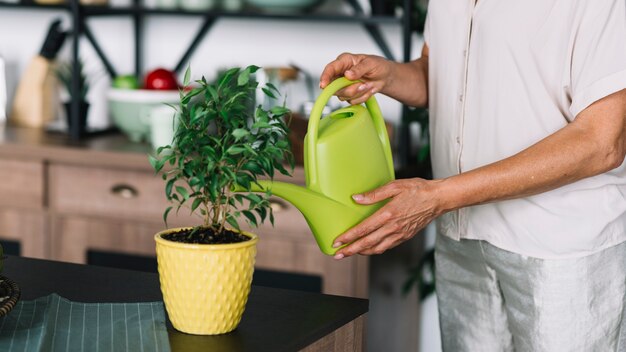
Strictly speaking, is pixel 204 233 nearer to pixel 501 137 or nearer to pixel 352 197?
pixel 352 197

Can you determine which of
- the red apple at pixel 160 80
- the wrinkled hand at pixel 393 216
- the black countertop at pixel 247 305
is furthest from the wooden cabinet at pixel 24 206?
the wrinkled hand at pixel 393 216

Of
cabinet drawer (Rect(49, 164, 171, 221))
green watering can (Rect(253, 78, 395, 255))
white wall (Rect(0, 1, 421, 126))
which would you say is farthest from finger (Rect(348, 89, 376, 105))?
white wall (Rect(0, 1, 421, 126))

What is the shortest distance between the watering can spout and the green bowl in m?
1.52

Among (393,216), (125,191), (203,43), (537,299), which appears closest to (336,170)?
(393,216)

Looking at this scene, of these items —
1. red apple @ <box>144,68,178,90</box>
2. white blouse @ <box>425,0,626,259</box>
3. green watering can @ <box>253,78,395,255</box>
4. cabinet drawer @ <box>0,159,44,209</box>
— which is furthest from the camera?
red apple @ <box>144,68,178,90</box>

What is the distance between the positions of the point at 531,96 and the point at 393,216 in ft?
1.22

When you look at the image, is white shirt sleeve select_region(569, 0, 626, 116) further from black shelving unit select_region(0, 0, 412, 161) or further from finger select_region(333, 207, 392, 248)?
black shelving unit select_region(0, 0, 412, 161)

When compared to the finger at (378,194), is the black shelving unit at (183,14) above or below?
above

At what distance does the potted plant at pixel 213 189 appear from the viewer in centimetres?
126

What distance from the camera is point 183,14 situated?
3.01 metres

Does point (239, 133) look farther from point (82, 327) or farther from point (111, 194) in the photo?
point (111, 194)

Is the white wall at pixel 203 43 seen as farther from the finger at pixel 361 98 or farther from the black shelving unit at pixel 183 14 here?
the finger at pixel 361 98

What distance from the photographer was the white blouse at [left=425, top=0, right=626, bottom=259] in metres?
1.69

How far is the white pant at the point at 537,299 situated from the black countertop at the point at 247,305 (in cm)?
47
